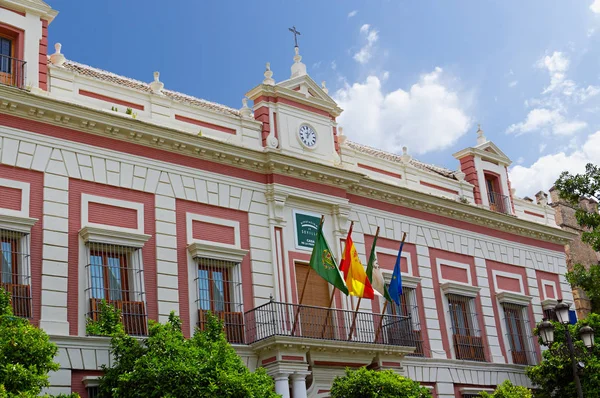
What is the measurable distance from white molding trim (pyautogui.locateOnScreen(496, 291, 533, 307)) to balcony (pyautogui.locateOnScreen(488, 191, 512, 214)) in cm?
276

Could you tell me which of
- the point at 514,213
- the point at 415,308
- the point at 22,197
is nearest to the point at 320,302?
the point at 415,308

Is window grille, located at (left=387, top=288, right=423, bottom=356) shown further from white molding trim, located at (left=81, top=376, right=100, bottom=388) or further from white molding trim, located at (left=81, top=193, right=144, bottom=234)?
white molding trim, located at (left=81, top=376, right=100, bottom=388)

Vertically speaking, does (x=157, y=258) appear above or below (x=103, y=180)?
below

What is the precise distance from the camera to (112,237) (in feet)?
56.1

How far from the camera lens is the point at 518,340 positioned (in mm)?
25000

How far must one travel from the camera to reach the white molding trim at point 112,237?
16.8m

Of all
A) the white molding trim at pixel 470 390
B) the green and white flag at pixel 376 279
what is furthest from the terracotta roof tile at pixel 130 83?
the white molding trim at pixel 470 390

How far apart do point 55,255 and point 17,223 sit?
934 millimetres

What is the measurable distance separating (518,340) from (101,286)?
43.7 feet

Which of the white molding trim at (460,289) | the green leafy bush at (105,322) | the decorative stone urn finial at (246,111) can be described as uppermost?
the decorative stone urn finial at (246,111)

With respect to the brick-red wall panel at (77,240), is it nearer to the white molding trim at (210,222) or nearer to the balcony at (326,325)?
the white molding trim at (210,222)

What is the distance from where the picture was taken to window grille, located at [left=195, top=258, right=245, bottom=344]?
18188 millimetres

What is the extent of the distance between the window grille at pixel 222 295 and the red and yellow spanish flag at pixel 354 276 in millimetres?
2398

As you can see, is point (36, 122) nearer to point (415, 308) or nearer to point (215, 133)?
point (215, 133)
